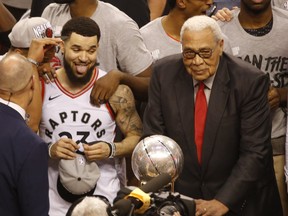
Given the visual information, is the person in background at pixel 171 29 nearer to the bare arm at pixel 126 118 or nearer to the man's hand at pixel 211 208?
the bare arm at pixel 126 118

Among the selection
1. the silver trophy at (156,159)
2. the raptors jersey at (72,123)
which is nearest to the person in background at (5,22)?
the raptors jersey at (72,123)

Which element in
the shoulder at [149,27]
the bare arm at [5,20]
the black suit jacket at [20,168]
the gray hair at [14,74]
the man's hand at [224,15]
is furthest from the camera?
the bare arm at [5,20]

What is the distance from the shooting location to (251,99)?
4973 mm

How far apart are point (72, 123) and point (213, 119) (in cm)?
89

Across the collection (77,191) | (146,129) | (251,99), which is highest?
(251,99)

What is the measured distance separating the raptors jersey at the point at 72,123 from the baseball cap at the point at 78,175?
0.45 ft

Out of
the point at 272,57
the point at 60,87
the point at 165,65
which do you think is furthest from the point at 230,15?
the point at 60,87

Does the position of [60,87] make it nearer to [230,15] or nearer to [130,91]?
[130,91]

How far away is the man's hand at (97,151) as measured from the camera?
5.14 meters

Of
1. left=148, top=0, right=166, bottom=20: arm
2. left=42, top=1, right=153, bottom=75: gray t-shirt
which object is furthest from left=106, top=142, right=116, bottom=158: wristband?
left=148, top=0, right=166, bottom=20: arm

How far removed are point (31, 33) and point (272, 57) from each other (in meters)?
1.61

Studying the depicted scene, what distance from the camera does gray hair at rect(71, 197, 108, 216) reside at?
9.09 ft

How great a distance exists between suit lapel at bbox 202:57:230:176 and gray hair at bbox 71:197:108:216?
220 cm

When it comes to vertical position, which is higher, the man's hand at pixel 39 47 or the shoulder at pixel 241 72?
the shoulder at pixel 241 72
